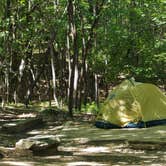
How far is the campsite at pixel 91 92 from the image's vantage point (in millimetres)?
11039

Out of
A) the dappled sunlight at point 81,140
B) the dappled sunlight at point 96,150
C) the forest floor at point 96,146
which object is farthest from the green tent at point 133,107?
the dappled sunlight at point 96,150

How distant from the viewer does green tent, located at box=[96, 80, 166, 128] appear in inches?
614

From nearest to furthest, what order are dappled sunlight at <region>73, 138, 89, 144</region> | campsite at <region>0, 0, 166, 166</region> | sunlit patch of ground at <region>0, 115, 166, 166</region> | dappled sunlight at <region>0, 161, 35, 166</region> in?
dappled sunlight at <region>0, 161, 35, 166</region>
sunlit patch of ground at <region>0, 115, 166, 166</region>
campsite at <region>0, 0, 166, 166</region>
dappled sunlight at <region>73, 138, 89, 144</region>

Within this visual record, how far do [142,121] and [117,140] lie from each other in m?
2.87

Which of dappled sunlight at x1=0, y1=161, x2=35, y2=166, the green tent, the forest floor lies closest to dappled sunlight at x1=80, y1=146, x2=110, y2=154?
the forest floor

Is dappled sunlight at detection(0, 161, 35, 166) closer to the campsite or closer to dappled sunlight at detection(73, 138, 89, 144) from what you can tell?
the campsite

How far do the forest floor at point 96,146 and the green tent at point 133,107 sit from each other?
582 millimetres

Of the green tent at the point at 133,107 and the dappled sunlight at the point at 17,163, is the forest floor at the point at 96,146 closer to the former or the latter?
the dappled sunlight at the point at 17,163

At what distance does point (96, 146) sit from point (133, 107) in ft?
13.1

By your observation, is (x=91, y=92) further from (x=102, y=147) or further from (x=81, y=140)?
(x=102, y=147)

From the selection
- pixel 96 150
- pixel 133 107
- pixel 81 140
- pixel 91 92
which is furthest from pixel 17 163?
pixel 91 92

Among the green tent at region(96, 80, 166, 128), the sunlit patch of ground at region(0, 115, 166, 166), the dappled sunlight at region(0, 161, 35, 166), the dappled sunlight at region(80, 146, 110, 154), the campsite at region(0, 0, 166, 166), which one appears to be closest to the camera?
the dappled sunlight at region(0, 161, 35, 166)

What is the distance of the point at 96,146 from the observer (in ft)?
40.3

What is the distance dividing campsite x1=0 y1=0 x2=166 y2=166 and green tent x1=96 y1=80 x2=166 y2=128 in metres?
0.04
